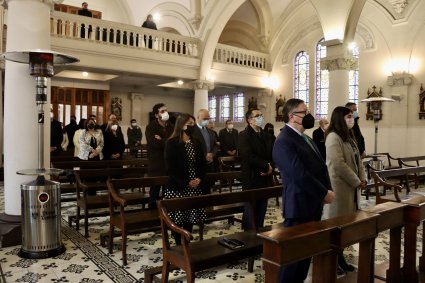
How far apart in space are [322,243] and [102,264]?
305 cm

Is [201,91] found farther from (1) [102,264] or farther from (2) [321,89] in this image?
(1) [102,264]

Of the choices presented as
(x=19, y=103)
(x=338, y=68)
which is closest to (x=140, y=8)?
(x=338, y=68)

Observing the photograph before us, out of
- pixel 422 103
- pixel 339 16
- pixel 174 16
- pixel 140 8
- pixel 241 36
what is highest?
pixel 140 8

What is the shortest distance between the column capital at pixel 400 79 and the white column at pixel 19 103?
1104 cm

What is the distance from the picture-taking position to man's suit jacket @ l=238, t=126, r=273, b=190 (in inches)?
190

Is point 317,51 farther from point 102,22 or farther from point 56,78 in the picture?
point 56,78

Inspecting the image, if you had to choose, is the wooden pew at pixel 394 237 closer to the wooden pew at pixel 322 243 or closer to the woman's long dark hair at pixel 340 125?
the wooden pew at pixel 322 243

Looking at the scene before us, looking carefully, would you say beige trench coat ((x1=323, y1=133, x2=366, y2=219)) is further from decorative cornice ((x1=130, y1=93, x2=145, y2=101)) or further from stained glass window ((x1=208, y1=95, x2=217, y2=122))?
stained glass window ((x1=208, y1=95, x2=217, y2=122))

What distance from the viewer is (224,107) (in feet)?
64.8

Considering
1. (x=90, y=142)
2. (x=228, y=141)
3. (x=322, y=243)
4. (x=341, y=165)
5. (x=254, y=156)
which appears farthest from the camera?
(x=228, y=141)

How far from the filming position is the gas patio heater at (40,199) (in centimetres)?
448

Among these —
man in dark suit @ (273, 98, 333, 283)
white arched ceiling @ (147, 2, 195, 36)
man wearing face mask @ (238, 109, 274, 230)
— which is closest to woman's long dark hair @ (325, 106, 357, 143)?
man in dark suit @ (273, 98, 333, 283)

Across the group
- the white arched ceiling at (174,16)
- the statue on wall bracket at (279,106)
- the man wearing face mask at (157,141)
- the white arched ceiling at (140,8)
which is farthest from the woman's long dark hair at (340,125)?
the white arched ceiling at (140,8)

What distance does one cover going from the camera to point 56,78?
15.1 m
